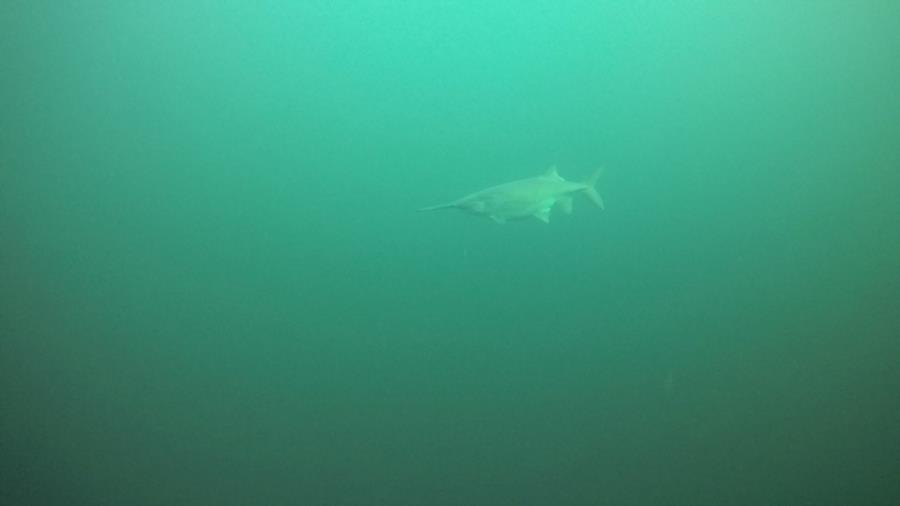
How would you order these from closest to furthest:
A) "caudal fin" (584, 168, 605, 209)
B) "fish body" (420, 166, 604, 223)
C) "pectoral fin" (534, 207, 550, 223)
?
"fish body" (420, 166, 604, 223), "pectoral fin" (534, 207, 550, 223), "caudal fin" (584, 168, 605, 209)

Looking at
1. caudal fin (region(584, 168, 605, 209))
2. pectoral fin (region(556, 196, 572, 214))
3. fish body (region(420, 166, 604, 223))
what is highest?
caudal fin (region(584, 168, 605, 209))

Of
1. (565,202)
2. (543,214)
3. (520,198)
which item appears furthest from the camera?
(565,202)

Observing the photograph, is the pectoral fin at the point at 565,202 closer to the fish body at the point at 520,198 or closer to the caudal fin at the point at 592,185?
the fish body at the point at 520,198

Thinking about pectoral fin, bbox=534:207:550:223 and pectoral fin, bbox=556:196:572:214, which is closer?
pectoral fin, bbox=534:207:550:223

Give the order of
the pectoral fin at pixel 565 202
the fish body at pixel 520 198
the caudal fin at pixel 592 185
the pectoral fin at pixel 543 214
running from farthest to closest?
the caudal fin at pixel 592 185 < the pectoral fin at pixel 565 202 < the pectoral fin at pixel 543 214 < the fish body at pixel 520 198

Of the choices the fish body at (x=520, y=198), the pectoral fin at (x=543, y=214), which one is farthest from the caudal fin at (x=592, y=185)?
the pectoral fin at (x=543, y=214)

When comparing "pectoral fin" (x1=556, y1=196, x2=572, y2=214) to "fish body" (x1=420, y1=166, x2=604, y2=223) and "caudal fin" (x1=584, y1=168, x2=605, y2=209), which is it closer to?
"fish body" (x1=420, y1=166, x2=604, y2=223)

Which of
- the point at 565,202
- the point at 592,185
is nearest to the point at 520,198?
the point at 565,202

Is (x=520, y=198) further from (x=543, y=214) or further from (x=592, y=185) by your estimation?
(x=592, y=185)

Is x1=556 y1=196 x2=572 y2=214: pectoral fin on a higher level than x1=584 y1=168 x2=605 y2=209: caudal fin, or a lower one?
lower

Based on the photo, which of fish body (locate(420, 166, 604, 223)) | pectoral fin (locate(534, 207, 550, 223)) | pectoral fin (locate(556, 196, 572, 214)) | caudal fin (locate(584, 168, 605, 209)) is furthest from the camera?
caudal fin (locate(584, 168, 605, 209))

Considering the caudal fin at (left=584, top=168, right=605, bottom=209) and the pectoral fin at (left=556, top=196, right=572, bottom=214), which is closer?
the pectoral fin at (left=556, top=196, right=572, bottom=214)

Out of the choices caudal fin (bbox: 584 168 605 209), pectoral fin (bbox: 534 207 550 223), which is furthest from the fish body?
caudal fin (bbox: 584 168 605 209)

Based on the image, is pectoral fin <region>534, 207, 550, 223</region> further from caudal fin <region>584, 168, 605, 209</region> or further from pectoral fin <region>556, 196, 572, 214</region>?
caudal fin <region>584, 168, 605, 209</region>
